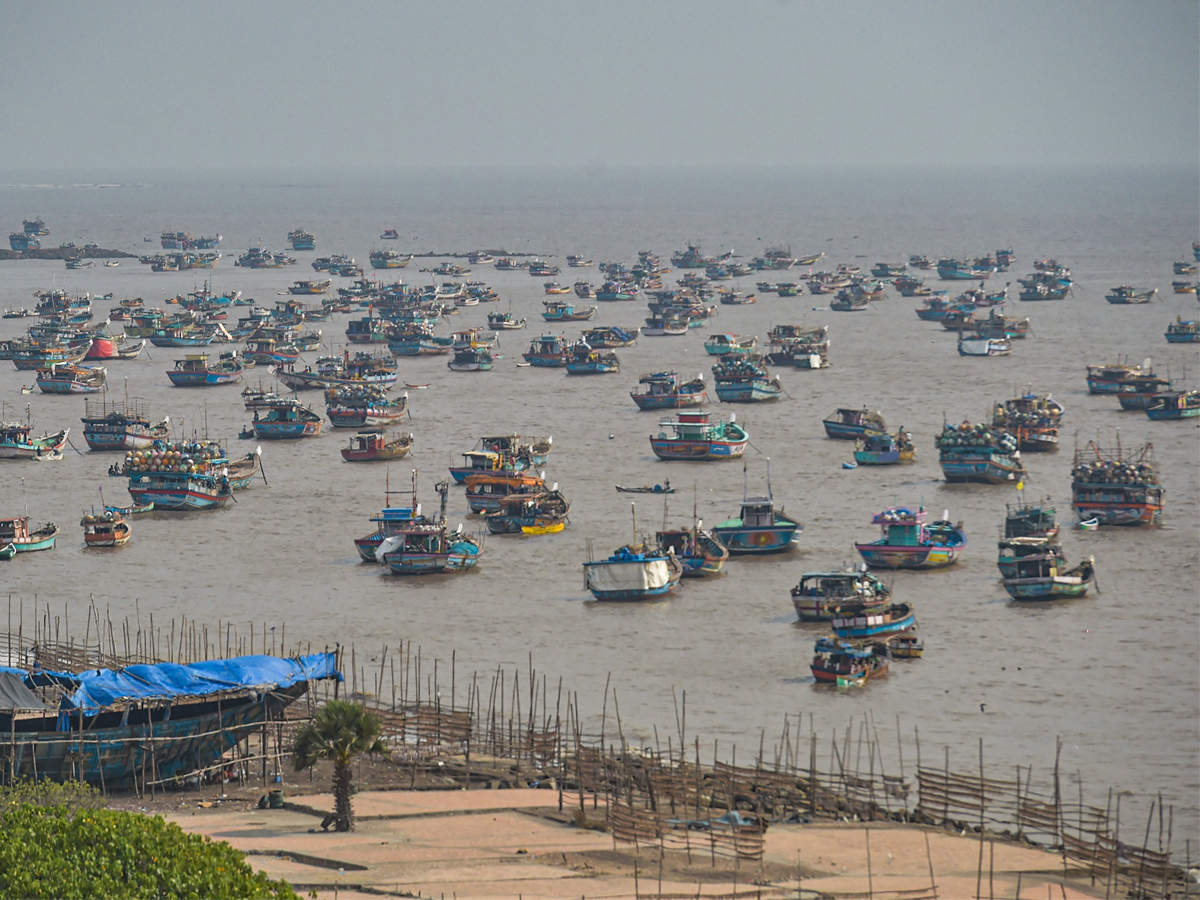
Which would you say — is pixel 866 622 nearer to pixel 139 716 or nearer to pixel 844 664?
pixel 844 664

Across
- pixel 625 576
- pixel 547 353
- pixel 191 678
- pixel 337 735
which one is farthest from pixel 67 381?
pixel 337 735

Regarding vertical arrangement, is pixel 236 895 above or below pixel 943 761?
above

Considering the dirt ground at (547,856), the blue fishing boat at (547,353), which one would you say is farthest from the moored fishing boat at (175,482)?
the blue fishing boat at (547,353)

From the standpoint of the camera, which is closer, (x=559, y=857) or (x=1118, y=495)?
(x=559, y=857)

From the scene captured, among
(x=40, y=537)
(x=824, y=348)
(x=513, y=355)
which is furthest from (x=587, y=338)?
(x=40, y=537)

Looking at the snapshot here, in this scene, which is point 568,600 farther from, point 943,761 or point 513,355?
point 513,355

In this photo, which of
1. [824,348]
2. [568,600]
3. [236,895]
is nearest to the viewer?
[236,895]

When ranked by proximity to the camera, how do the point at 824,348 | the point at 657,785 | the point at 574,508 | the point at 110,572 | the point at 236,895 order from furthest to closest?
1. the point at 824,348
2. the point at 574,508
3. the point at 110,572
4. the point at 657,785
5. the point at 236,895
